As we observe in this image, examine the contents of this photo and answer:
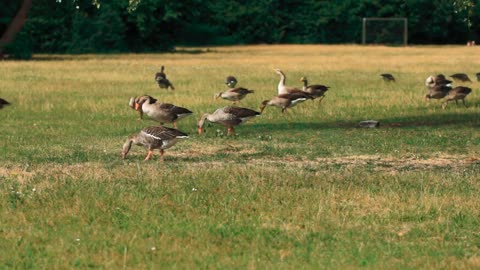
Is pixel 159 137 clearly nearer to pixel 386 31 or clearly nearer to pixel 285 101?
pixel 285 101

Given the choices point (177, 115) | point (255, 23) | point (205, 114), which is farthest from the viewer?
point (255, 23)

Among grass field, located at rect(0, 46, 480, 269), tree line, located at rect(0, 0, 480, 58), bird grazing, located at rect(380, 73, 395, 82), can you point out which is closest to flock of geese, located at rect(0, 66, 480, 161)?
grass field, located at rect(0, 46, 480, 269)

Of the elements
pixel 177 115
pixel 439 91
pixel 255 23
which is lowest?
pixel 255 23

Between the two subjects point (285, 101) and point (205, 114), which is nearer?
point (205, 114)

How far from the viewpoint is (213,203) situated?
1230 centimetres

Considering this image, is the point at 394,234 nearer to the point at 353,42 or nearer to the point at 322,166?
the point at 322,166

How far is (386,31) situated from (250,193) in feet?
320

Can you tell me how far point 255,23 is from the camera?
372 ft

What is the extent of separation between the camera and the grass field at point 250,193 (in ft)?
32.1

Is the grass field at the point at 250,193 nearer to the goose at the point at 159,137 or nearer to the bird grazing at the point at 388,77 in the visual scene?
the goose at the point at 159,137

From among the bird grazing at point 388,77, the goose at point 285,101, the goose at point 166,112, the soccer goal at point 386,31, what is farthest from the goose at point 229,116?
the soccer goal at point 386,31

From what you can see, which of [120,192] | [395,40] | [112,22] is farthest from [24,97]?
[395,40]

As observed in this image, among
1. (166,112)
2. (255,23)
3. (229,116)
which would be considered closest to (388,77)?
(166,112)

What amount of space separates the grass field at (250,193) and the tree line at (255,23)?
6101 centimetres
